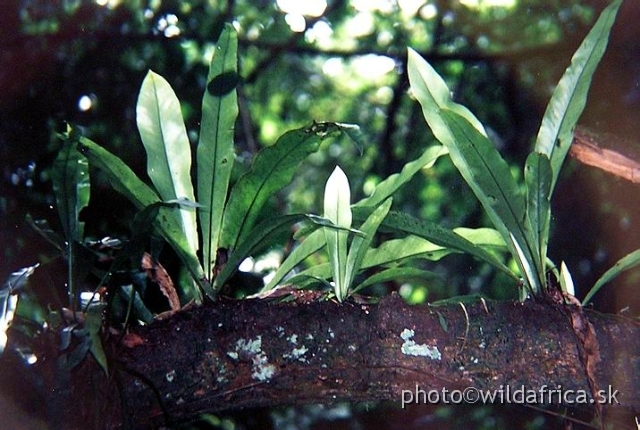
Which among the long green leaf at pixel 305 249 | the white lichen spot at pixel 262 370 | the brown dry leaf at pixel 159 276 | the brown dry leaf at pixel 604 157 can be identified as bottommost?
the white lichen spot at pixel 262 370

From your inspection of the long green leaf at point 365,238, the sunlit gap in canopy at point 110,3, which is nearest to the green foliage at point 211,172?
the long green leaf at point 365,238

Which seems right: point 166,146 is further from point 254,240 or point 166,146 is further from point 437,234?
point 437,234

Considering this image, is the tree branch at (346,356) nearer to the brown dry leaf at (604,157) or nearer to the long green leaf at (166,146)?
the long green leaf at (166,146)

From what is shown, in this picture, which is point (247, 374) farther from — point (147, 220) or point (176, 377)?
point (147, 220)

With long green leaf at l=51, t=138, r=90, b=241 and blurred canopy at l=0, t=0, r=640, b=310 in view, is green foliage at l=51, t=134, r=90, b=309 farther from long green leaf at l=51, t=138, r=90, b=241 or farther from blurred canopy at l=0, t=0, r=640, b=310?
blurred canopy at l=0, t=0, r=640, b=310

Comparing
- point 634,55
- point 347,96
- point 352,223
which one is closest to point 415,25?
point 347,96

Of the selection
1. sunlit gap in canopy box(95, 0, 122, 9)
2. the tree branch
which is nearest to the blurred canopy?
sunlit gap in canopy box(95, 0, 122, 9)
